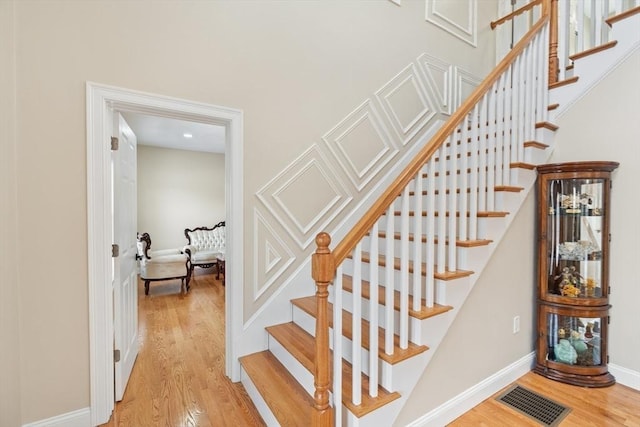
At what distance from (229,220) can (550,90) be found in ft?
9.69

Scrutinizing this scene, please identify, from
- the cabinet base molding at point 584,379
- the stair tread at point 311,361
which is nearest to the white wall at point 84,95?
the stair tread at point 311,361

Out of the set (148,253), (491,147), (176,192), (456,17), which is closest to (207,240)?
(148,253)

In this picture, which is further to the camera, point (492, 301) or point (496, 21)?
point (496, 21)

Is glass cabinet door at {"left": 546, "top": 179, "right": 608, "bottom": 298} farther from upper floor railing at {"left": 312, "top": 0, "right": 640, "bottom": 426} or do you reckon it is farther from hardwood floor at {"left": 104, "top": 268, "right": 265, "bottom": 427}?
hardwood floor at {"left": 104, "top": 268, "right": 265, "bottom": 427}

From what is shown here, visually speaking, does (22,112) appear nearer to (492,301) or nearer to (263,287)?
(263,287)

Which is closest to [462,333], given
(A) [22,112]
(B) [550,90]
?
(B) [550,90]

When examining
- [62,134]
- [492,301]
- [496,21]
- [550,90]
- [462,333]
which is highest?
[496,21]

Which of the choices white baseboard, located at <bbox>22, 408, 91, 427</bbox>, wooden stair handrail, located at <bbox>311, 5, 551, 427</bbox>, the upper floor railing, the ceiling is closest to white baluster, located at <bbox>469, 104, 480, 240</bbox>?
the upper floor railing

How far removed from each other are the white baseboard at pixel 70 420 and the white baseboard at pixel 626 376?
366 cm

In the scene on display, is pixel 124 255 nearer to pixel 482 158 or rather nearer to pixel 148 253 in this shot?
pixel 482 158

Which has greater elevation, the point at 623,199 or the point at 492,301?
the point at 623,199

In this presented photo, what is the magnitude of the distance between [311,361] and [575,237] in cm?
224

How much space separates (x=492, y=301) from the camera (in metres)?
2.06

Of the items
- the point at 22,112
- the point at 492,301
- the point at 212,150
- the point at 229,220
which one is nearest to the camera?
the point at 22,112
